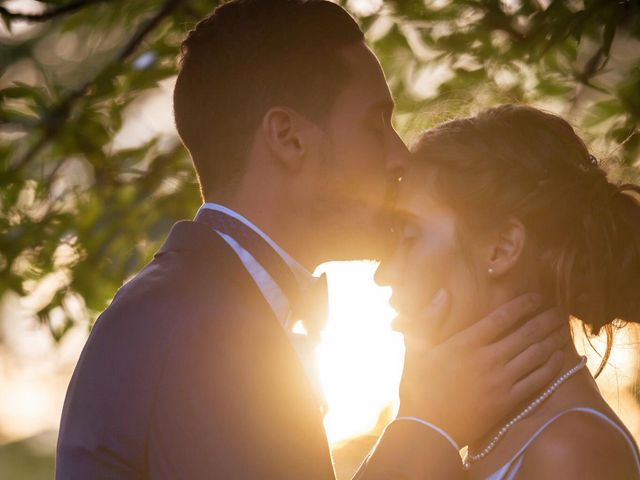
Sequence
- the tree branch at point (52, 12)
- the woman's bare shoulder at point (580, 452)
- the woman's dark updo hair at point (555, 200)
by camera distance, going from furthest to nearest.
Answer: the tree branch at point (52, 12) < the woman's dark updo hair at point (555, 200) < the woman's bare shoulder at point (580, 452)

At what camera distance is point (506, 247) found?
4039 mm

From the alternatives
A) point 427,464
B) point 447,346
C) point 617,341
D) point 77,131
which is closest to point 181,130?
point 77,131

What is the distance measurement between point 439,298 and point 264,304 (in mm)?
706

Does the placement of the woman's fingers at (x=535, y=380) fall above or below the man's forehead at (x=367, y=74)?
below

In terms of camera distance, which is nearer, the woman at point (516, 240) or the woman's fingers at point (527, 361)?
the woman's fingers at point (527, 361)

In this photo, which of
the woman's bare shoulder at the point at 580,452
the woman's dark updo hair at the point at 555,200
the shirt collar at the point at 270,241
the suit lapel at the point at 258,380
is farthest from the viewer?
the woman's dark updo hair at the point at 555,200

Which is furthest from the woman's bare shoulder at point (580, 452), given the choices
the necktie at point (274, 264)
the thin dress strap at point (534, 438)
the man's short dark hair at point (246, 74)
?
the man's short dark hair at point (246, 74)

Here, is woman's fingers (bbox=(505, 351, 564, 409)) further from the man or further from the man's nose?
the man's nose

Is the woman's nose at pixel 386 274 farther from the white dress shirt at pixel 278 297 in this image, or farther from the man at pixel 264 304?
the white dress shirt at pixel 278 297

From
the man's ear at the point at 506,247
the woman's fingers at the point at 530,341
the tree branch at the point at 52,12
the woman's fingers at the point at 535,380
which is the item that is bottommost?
the woman's fingers at the point at 535,380

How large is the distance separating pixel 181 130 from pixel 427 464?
1.65 metres

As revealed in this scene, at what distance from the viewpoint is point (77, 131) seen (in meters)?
5.19

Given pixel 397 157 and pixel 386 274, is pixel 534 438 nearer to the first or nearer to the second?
pixel 386 274

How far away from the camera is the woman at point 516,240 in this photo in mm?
3941
